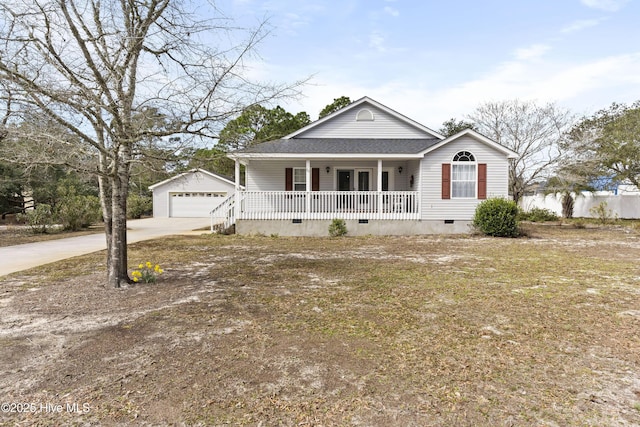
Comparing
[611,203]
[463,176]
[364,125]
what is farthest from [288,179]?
[611,203]

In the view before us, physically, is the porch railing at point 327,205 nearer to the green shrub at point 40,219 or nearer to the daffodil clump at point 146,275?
the green shrub at point 40,219

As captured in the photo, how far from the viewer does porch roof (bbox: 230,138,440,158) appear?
14.2m

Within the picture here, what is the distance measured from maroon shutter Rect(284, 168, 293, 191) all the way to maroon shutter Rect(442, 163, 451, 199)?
21.1ft

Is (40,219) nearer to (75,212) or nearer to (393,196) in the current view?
(75,212)

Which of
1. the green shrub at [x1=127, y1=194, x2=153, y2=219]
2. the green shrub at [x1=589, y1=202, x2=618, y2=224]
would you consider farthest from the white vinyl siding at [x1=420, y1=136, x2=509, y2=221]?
the green shrub at [x1=127, y1=194, x2=153, y2=219]

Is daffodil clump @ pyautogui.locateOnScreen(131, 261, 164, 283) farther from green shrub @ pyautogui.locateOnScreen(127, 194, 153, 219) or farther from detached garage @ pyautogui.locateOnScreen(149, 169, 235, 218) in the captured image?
green shrub @ pyautogui.locateOnScreen(127, 194, 153, 219)

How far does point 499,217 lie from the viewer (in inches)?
538

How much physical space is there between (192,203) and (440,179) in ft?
60.4

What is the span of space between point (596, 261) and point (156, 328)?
9501 millimetres

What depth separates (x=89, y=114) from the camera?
4938 millimetres

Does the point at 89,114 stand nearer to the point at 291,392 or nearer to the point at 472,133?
the point at 291,392

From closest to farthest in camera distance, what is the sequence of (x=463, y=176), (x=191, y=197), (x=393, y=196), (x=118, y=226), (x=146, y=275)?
(x=118, y=226), (x=146, y=275), (x=463, y=176), (x=393, y=196), (x=191, y=197)

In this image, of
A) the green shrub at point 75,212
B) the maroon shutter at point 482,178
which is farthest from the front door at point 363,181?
the green shrub at point 75,212

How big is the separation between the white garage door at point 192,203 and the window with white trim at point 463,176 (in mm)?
16847
